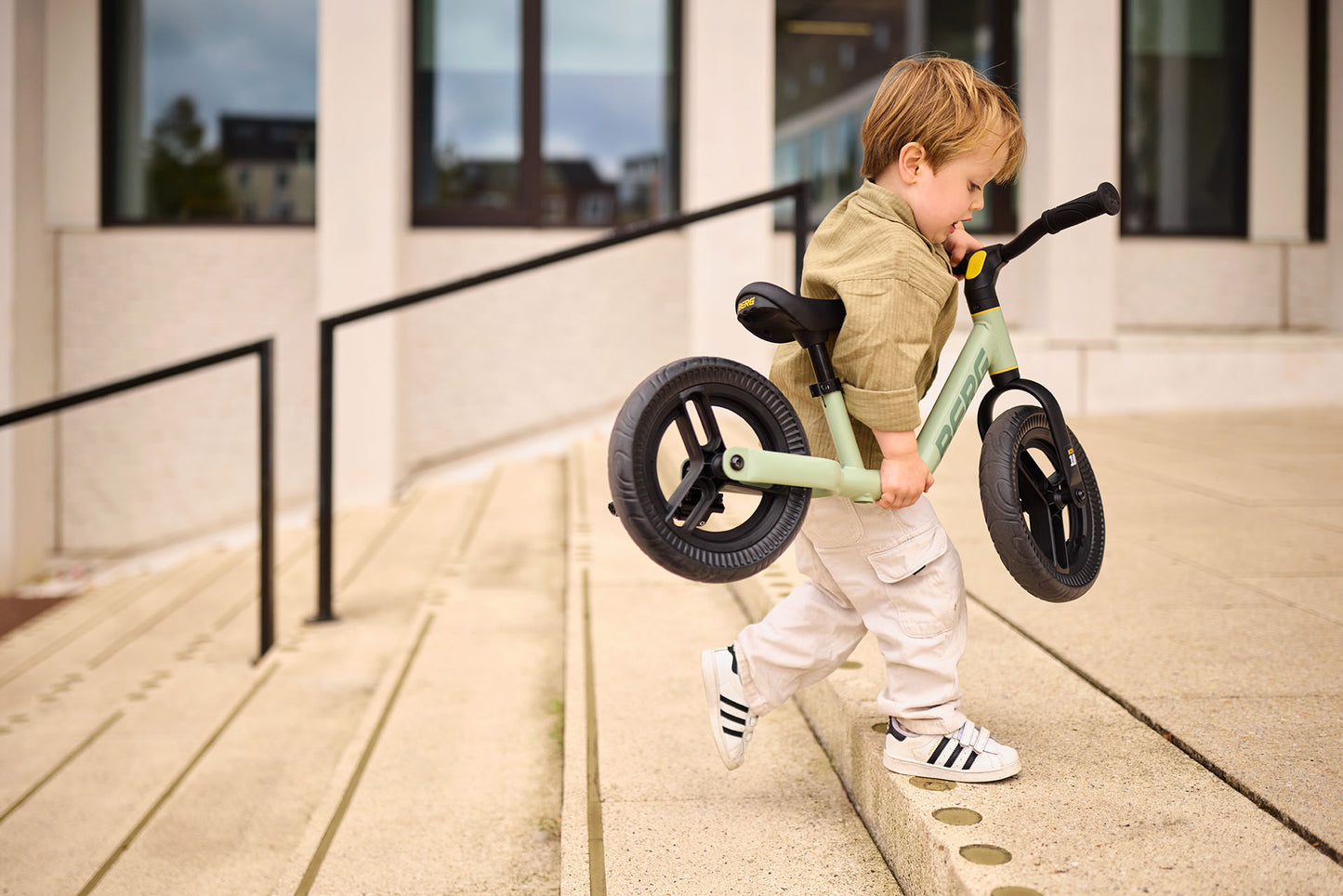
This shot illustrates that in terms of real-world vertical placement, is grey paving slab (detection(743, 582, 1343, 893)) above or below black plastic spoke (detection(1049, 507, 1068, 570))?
below

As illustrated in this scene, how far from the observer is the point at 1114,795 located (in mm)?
1419

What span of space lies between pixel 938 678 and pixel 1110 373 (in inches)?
210

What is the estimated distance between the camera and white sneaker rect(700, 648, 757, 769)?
5.47ft

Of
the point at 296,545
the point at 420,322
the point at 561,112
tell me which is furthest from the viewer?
the point at 561,112

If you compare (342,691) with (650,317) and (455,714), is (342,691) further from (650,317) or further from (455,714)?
(650,317)

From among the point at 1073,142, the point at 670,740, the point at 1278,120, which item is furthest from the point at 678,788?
the point at 1278,120

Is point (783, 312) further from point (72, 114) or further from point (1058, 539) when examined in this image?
point (72, 114)

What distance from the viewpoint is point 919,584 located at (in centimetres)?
153

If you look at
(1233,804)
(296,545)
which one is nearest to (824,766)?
(1233,804)

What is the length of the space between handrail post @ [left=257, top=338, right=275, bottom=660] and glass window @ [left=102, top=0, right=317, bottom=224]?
3714 mm


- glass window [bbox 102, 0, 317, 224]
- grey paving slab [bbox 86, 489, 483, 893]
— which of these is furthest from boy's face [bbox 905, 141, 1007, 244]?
glass window [bbox 102, 0, 317, 224]

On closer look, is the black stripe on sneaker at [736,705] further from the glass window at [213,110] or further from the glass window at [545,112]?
the glass window at [213,110]

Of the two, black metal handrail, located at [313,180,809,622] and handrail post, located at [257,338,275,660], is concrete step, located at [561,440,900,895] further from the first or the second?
handrail post, located at [257,338,275,660]

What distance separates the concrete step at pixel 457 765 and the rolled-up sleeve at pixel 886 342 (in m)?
0.96
